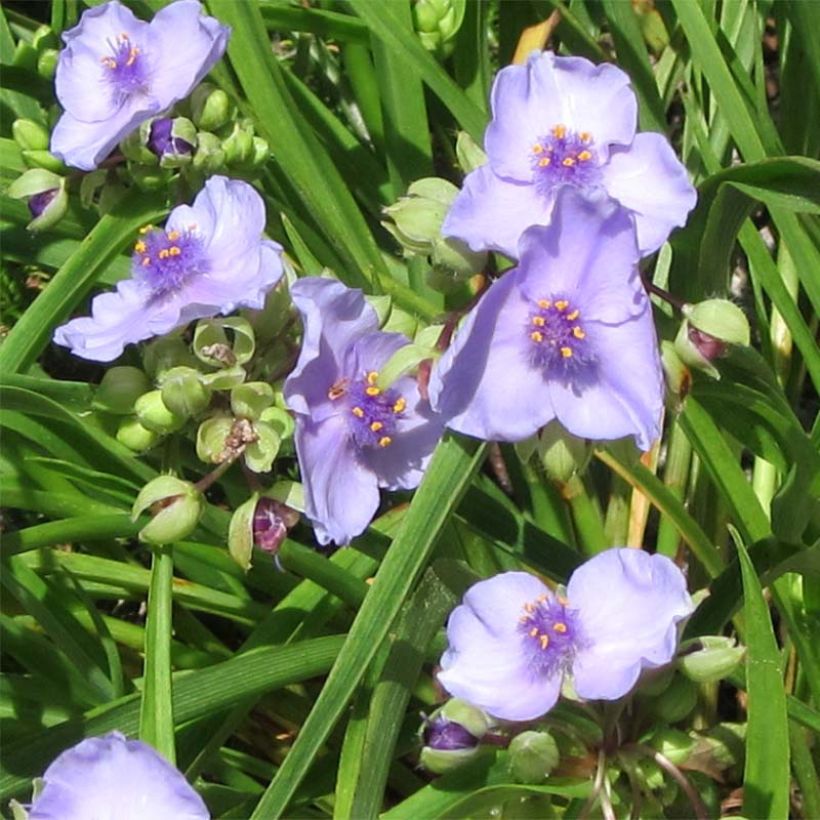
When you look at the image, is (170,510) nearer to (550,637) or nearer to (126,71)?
(550,637)

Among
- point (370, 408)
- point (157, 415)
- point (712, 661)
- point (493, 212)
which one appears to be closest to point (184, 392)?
point (157, 415)

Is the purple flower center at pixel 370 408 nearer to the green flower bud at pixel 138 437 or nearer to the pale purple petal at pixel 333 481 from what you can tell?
the pale purple petal at pixel 333 481

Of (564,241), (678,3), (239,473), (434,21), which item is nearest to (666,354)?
(564,241)

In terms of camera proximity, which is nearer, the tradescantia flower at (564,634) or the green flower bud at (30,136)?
the tradescantia flower at (564,634)

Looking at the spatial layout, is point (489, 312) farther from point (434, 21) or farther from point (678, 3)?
point (434, 21)

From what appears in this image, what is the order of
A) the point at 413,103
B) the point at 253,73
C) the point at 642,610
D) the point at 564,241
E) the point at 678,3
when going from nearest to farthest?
the point at 564,241 < the point at 642,610 < the point at 678,3 < the point at 253,73 < the point at 413,103

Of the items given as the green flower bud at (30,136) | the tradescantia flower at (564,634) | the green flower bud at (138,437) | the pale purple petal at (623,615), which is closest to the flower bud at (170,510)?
the green flower bud at (138,437)

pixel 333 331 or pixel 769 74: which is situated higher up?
pixel 333 331
